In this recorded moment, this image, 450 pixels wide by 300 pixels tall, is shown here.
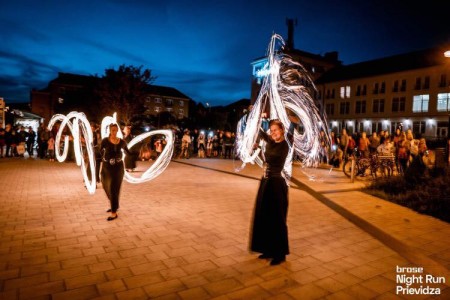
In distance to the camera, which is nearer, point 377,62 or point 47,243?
point 47,243

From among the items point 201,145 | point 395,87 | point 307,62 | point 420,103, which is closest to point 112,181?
point 201,145

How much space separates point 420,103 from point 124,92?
3926 centimetres

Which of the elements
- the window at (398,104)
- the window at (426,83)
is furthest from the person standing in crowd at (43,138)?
the window at (398,104)

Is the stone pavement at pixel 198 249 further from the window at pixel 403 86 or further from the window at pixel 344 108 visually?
the window at pixel 344 108

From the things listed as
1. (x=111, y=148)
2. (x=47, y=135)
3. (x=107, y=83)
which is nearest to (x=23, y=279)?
(x=111, y=148)

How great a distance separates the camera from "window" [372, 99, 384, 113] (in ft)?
162

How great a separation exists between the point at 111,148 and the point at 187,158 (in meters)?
15.1

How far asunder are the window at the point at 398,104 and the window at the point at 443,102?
16.1ft

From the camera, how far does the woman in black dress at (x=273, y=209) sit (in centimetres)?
455

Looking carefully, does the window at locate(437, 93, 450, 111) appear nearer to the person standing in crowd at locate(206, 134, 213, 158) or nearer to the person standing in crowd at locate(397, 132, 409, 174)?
the person standing in crowd at locate(206, 134, 213, 158)

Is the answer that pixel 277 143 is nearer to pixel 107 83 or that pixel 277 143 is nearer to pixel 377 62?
pixel 107 83

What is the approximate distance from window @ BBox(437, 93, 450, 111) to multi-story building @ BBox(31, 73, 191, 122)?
3838cm

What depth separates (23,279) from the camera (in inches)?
152

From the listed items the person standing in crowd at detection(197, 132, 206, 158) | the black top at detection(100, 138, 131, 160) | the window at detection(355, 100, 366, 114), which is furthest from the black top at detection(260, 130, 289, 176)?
the window at detection(355, 100, 366, 114)
